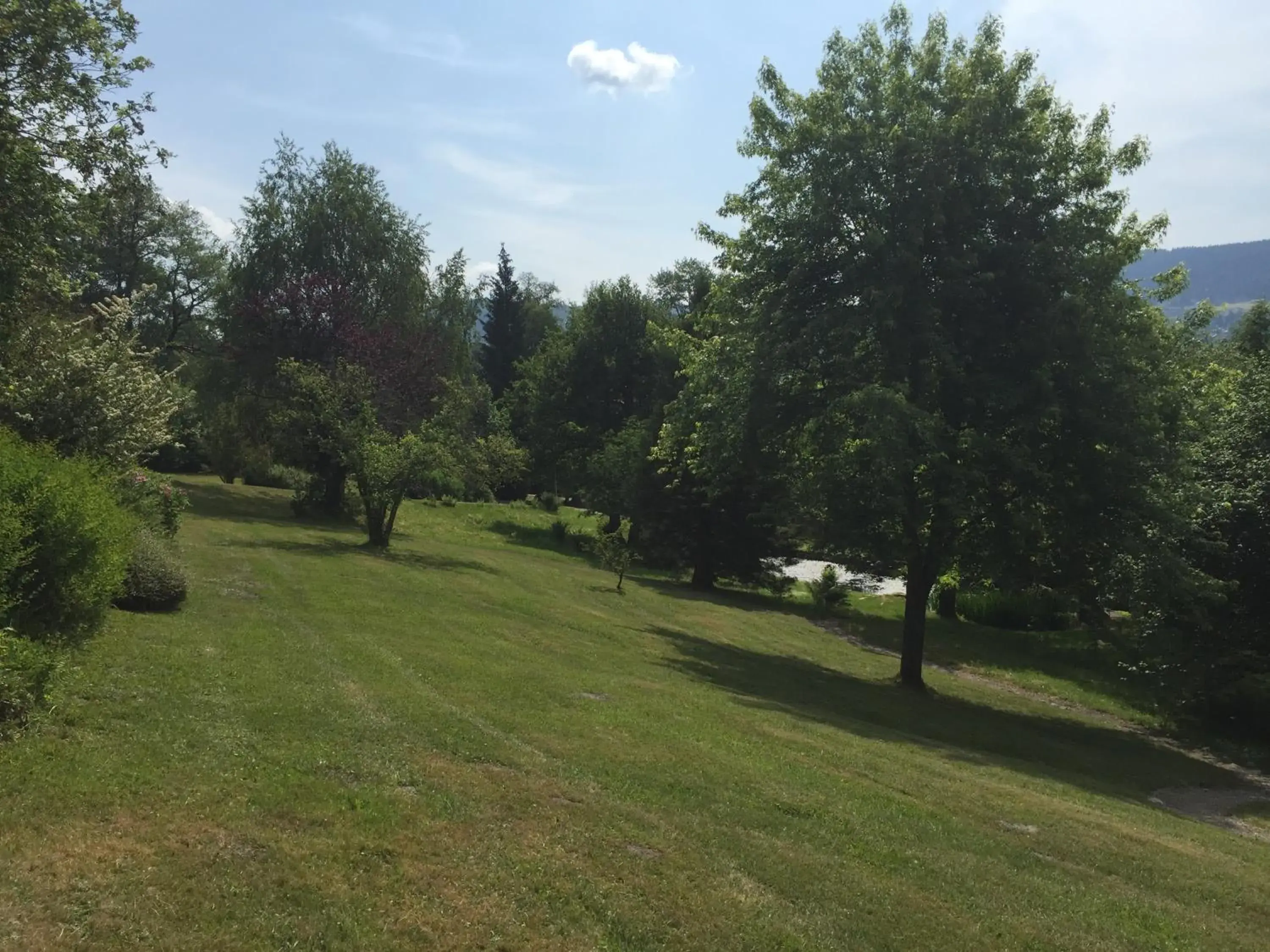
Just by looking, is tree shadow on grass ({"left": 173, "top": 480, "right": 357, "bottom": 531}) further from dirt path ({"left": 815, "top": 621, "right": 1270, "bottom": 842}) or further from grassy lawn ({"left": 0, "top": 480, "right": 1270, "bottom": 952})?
dirt path ({"left": 815, "top": 621, "right": 1270, "bottom": 842})

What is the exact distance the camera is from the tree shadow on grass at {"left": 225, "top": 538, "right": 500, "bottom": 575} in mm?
23766

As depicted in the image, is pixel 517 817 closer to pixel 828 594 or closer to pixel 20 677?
pixel 20 677

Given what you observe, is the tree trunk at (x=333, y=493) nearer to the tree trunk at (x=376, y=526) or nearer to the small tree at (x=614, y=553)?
the tree trunk at (x=376, y=526)

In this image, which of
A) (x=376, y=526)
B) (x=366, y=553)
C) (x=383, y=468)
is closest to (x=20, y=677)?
(x=366, y=553)

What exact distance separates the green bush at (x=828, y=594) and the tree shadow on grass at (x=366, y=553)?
14334mm

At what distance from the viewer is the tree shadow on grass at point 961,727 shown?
48.4ft

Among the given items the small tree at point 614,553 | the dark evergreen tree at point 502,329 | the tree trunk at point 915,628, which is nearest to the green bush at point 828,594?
the small tree at point 614,553

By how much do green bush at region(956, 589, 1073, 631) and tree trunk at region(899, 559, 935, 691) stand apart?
13.5 m

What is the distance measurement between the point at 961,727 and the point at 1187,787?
12.3ft

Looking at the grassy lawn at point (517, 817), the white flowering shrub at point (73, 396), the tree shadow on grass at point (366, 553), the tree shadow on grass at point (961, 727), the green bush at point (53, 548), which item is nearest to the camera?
the grassy lawn at point (517, 817)

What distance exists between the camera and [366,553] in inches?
1017

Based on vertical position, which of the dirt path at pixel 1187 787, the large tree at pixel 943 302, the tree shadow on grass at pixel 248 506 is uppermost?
the large tree at pixel 943 302

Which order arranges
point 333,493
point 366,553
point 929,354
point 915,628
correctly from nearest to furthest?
point 929,354 < point 915,628 < point 366,553 < point 333,493

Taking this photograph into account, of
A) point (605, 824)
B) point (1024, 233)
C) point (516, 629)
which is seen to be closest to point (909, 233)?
point (1024, 233)
